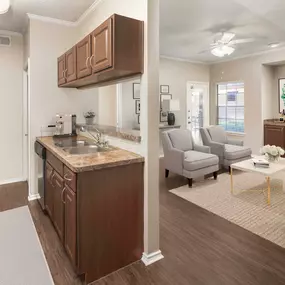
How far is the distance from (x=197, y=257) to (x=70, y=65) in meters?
2.50

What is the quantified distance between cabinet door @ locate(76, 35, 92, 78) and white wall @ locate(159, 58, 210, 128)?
3796 mm

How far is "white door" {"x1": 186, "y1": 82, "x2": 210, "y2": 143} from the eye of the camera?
22.3ft

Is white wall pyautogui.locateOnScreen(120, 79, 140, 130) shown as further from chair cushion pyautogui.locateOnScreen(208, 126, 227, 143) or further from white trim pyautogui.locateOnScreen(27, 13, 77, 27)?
chair cushion pyautogui.locateOnScreen(208, 126, 227, 143)

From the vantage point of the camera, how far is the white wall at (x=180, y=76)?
20.4ft

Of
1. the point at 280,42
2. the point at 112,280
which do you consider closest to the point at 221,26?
the point at 280,42

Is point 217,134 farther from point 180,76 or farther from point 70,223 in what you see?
point 70,223

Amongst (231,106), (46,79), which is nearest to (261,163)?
(46,79)

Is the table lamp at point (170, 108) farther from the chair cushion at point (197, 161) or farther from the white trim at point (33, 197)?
the white trim at point (33, 197)

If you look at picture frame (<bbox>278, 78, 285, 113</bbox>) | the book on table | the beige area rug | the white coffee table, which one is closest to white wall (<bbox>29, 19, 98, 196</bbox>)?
the beige area rug

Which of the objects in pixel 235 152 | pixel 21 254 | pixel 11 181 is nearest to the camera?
pixel 21 254

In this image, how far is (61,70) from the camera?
319 cm

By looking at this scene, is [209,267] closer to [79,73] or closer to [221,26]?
[79,73]

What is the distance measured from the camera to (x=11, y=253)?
2160 mm

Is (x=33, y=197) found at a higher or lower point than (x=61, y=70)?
lower
